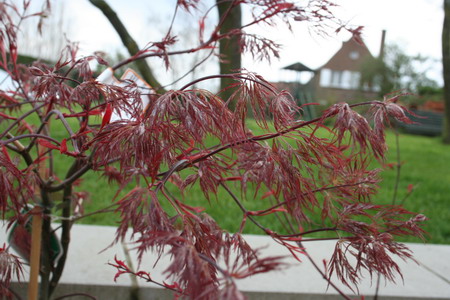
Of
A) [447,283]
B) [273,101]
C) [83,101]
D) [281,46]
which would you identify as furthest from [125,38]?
[447,283]

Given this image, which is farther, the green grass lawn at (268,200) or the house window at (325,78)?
the house window at (325,78)

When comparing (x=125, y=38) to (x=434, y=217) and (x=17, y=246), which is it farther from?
(x=434, y=217)

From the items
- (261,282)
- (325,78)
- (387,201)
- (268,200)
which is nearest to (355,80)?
(325,78)

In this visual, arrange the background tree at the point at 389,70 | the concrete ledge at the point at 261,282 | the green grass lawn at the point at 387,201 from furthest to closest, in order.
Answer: the background tree at the point at 389,70 < the green grass lawn at the point at 387,201 < the concrete ledge at the point at 261,282

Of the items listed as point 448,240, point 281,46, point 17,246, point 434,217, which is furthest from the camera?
point 434,217

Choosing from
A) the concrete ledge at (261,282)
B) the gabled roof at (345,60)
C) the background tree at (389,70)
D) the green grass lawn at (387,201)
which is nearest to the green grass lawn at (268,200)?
the green grass lawn at (387,201)

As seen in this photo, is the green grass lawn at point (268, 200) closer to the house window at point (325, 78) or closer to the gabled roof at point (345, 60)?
the house window at point (325, 78)

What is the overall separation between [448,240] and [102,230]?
2421 millimetres

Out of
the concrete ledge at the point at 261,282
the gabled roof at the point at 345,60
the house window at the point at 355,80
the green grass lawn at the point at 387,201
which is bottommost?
the green grass lawn at the point at 387,201

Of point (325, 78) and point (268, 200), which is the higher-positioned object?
point (325, 78)

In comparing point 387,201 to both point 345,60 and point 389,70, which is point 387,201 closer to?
point 389,70

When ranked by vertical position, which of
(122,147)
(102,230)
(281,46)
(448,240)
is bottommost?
(448,240)

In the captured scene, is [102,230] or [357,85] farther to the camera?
[357,85]

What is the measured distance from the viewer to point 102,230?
246 centimetres
